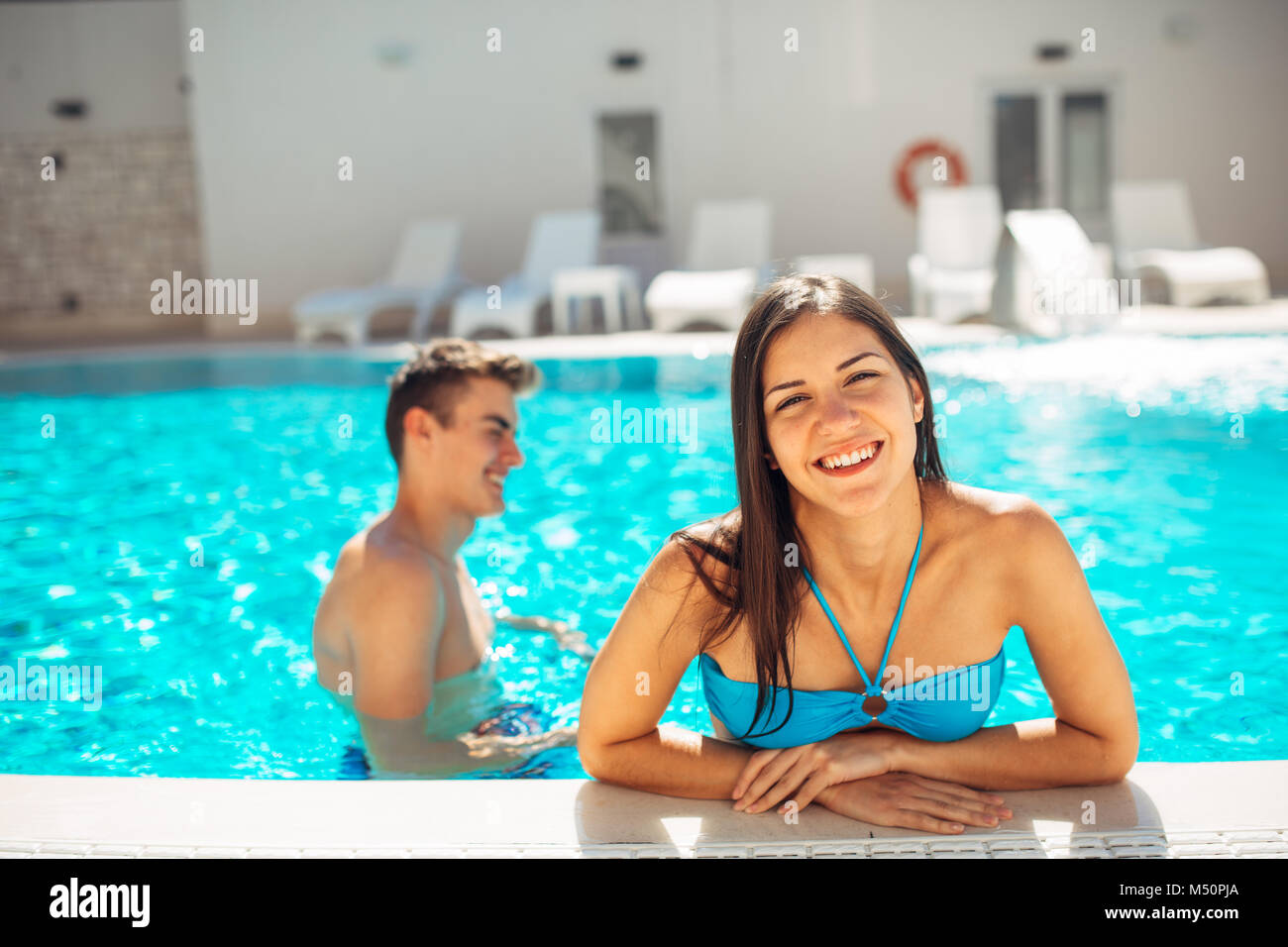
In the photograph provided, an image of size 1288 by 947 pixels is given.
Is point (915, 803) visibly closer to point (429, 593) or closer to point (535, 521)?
point (429, 593)

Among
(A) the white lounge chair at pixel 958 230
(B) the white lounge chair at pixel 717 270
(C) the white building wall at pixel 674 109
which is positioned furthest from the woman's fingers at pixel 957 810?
(C) the white building wall at pixel 674 109

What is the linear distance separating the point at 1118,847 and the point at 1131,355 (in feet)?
→ 22.9

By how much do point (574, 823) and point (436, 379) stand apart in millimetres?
1314

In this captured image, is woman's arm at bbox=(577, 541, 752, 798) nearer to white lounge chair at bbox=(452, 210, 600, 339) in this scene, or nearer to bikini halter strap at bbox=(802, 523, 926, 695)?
bikini halter strap at bbox=(802, 523, 926, 695)

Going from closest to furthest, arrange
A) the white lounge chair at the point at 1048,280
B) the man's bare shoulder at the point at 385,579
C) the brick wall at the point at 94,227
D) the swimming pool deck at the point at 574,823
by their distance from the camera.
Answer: the swimming pool deck at the point at 574,823 → the man's bare shoulder at the point at 385,579 → the white lounge chair at the point at 1048,280 → the brick wall at the point at 94,227

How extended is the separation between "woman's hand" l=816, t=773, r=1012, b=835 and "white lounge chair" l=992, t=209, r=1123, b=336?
7.67 meters

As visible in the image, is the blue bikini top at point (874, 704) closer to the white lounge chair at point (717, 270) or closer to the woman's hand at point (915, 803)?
the woman's hand at point (915, 803)

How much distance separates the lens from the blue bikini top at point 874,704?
1.85 metres

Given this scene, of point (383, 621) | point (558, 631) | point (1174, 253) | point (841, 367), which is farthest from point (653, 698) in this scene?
point (1174, 253)

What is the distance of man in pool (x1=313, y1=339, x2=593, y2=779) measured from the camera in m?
2.52

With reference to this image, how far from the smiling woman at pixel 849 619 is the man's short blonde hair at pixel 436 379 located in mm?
1020

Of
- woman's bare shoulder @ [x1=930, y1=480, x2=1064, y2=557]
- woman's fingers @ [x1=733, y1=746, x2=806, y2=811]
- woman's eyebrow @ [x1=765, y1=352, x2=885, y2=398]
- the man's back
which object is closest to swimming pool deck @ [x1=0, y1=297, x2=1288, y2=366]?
the man's back

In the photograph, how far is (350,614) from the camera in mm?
2555
